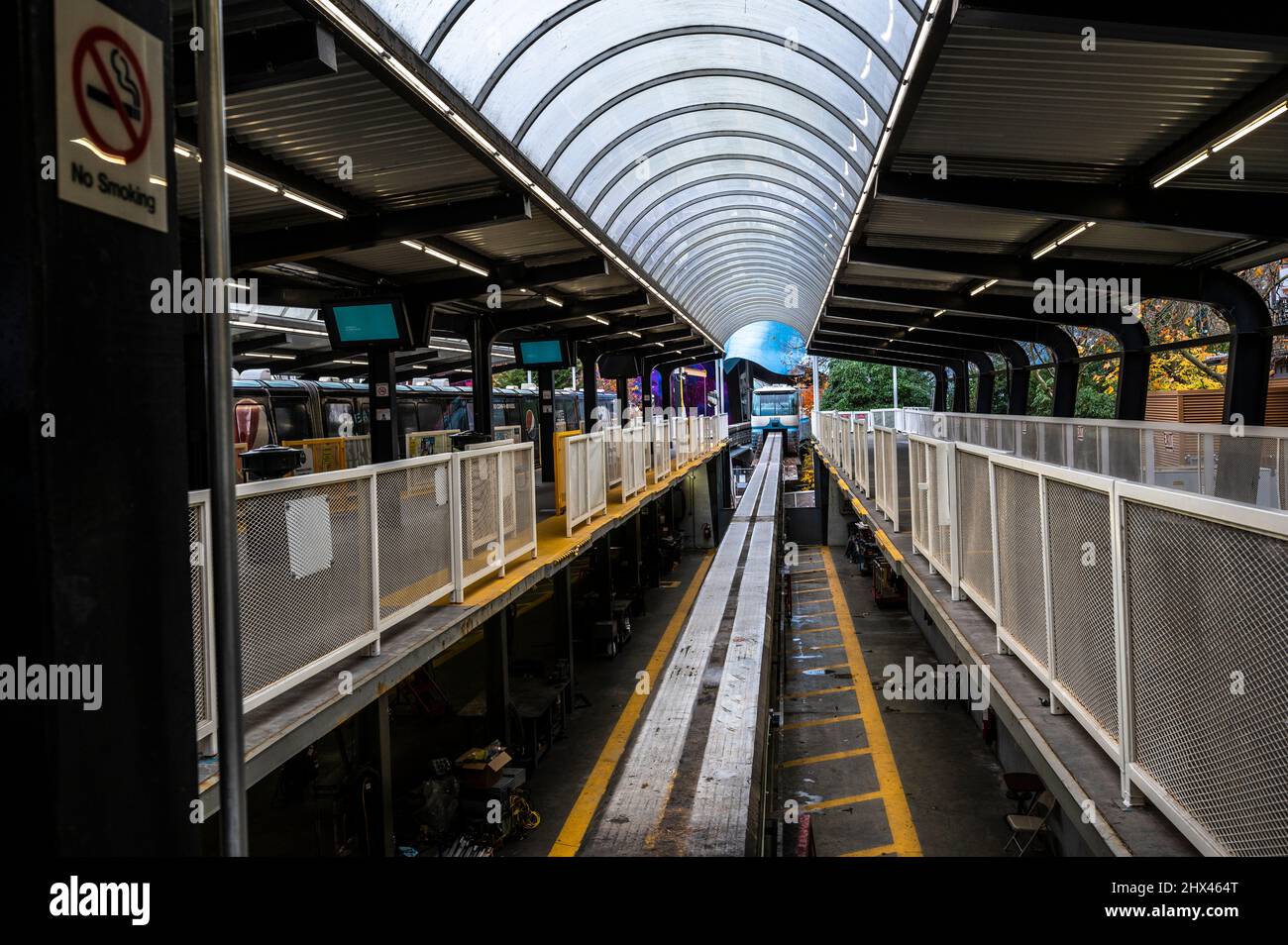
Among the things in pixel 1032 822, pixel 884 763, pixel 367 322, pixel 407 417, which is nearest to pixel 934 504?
pixel 1032 822

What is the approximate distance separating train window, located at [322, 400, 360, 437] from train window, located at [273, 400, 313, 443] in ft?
3.38

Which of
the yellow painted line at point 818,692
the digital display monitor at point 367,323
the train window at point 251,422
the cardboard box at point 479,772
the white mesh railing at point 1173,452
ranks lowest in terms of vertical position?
the yellow painted line at point 818,692

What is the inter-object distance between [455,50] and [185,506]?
740cm

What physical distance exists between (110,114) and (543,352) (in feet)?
59.1

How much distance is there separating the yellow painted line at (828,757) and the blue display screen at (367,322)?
27.9 ft

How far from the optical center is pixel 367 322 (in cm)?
1343

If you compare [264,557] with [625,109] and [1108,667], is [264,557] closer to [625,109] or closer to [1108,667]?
[1108,667]

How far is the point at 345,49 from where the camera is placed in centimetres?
648

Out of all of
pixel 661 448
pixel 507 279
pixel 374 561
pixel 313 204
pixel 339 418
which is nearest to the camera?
pixel 374 561

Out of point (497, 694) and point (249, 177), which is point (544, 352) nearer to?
point (497, 694)

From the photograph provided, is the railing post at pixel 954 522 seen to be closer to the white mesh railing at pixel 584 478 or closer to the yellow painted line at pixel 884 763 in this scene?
the yellow painted line at pixel 884 763

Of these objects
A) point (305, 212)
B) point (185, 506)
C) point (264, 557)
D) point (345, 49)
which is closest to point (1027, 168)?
point (345, 49)

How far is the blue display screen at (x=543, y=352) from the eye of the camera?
66.2 ft

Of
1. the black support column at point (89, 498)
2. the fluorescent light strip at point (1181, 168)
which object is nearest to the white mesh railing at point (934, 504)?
the fluorescent light strip at point (1181, 168)
